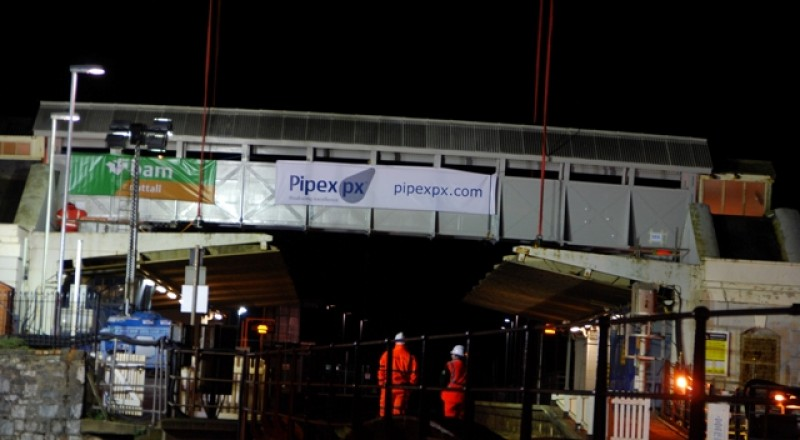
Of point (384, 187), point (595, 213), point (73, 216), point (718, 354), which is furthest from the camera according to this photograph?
point (595, 213)

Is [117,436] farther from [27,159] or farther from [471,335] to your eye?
[27,159]

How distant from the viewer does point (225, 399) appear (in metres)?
23.8

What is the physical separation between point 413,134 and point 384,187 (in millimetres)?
2463

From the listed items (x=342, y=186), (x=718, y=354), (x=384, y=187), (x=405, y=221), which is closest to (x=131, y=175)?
(x=342, y=186)

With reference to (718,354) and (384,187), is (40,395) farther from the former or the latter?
(718,354)

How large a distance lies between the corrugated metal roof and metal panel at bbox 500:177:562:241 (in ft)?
3.31

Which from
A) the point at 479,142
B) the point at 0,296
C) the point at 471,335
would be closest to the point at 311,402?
the point at 471,335

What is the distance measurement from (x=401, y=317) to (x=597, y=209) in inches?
1141

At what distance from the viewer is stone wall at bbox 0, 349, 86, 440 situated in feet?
70.6

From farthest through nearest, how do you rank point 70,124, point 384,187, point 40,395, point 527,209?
point 527,209
point 384,187
point 70,124
point 40,395

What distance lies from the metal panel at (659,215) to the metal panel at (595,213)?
0.35 meters

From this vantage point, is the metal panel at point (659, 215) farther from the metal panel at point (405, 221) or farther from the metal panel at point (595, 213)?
the metal panel at point (405, 221)

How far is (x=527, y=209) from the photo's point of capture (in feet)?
114

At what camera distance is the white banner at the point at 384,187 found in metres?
34.0
